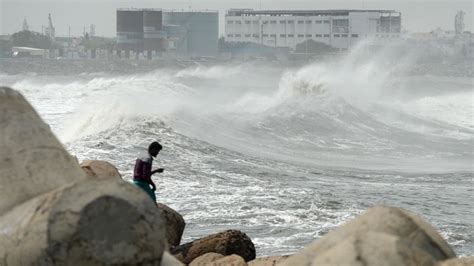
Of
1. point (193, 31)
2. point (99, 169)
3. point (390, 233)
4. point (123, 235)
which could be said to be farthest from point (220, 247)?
point (193, 31)

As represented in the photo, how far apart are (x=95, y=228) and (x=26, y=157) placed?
111 centimetres

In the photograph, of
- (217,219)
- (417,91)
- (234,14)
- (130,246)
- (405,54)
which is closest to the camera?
(130,246)

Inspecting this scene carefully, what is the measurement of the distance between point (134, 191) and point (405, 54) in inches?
4782

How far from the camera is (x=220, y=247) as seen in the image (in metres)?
8.57

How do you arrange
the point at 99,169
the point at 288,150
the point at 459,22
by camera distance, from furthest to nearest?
the point at 459,22 → the point at 288,150 → the point at 99,169

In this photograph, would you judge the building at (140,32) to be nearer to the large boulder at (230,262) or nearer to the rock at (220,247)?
the rock at (220,247)

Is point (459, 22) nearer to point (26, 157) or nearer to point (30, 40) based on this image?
point (30, 40)

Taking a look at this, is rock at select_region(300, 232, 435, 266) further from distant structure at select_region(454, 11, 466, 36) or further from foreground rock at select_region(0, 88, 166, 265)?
distant structure at select_region(454, 11, 466, 36)

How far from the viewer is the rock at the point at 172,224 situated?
890 cm

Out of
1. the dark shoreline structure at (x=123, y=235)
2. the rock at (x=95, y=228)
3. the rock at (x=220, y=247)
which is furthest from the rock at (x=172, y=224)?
the rock at (x=95, y=228)

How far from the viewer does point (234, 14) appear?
156 metres

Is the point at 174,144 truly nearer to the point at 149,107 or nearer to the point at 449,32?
the point at 149,107

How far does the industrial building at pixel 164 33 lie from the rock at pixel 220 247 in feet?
423

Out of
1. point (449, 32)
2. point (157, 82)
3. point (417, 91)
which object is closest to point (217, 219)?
point (157, 82)
